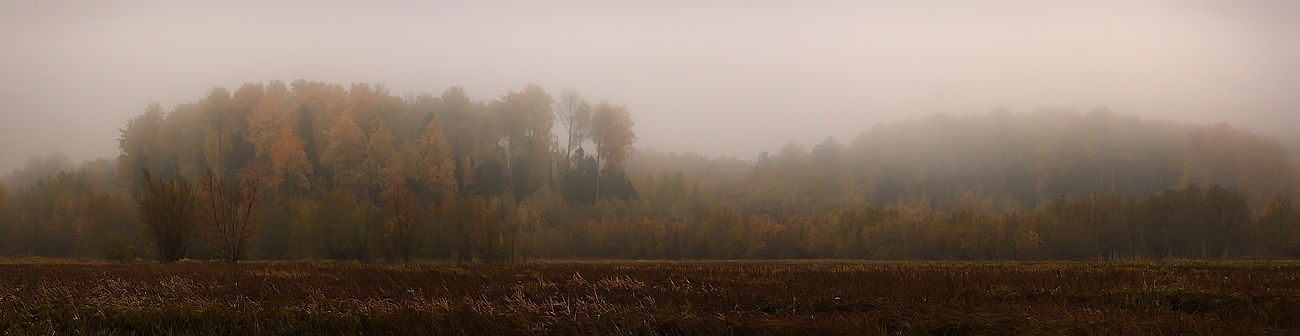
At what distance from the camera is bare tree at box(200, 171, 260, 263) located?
4434 centimetres

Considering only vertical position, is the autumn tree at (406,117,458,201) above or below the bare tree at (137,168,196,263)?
above

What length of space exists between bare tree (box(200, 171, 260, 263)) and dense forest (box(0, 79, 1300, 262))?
598 mm

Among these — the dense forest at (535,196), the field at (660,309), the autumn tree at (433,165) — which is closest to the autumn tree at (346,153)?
the dense forest at (535,196)

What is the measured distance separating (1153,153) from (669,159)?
6275 cm

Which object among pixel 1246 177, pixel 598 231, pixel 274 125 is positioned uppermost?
pixel 274 125

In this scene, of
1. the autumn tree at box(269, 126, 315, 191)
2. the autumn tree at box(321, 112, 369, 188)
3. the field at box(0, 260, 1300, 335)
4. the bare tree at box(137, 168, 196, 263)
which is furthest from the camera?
the autumn tree at box(321, 112, 369, 188)

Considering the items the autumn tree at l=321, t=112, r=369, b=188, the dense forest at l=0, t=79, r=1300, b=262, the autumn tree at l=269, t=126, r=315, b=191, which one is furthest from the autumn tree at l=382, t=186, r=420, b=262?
the autumn tree at l=269, t=126, r=315, b=191

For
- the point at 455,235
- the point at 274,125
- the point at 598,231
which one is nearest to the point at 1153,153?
the point at 598,231

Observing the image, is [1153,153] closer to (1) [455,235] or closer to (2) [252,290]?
(1) [455,235]

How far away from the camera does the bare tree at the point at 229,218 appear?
44.3 meters

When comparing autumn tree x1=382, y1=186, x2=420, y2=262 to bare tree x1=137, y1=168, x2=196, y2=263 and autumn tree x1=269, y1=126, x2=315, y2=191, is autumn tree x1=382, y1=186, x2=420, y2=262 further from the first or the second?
autumn tree x1=269, y1=126, x2=315, y2=191

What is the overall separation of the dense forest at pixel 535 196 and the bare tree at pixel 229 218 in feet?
1.96

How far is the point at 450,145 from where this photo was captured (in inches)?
2953

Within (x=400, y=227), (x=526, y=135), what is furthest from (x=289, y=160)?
(x=526, y=135)
